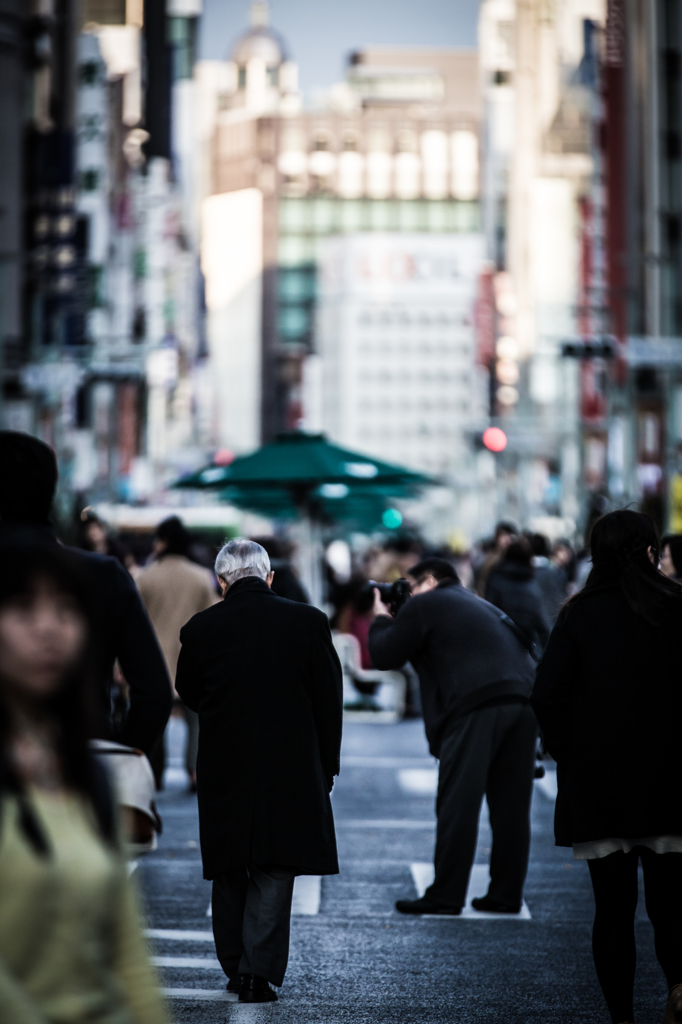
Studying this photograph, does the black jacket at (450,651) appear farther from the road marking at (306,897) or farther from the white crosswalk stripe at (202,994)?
the white crosswalk stripe at (202,994)

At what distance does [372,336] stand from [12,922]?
189m

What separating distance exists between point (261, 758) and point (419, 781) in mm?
7495

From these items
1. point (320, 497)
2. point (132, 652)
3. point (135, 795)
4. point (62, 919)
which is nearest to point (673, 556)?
point (132, 652)

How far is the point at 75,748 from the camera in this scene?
2.39m

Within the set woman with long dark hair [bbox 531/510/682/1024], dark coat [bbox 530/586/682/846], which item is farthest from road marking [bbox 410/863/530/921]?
dark coat [bbox 530/586/682/846]

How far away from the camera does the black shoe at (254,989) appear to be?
6043mm

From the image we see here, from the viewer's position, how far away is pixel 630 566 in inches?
224

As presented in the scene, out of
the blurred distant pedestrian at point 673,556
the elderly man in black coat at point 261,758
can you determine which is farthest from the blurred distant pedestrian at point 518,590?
the elderly man in black coat at point 261,758

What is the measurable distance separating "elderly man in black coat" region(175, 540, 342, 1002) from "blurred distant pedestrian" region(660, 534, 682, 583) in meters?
3.69

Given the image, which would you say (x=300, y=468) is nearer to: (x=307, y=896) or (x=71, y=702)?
(x=307, y=896)

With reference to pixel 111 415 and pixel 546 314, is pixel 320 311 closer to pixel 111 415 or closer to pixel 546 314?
pixel 111 415

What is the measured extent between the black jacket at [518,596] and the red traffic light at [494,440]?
63.1 ft

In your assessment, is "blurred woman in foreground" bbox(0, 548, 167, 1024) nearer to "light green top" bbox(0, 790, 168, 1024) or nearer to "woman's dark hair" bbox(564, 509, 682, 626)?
"light green top" bbox(0, 790, 168, 1024)

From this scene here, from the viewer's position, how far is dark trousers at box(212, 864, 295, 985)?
5.94 meters
